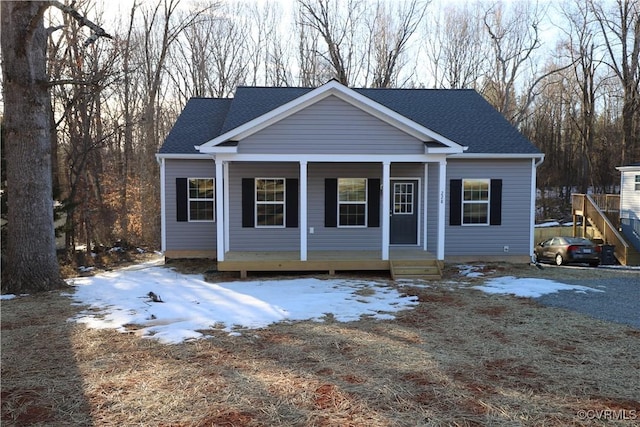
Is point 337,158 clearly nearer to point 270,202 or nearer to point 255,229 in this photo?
point 270,202

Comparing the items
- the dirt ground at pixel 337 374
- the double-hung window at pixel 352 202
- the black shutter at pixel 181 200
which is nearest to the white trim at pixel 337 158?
the double-hung window at pixel 352 202

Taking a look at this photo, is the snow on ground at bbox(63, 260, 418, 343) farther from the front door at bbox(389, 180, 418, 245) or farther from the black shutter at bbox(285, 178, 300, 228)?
the front door at bbox(389, 180, 418, 245)

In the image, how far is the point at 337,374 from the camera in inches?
186

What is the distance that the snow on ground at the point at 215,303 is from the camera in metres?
6.80

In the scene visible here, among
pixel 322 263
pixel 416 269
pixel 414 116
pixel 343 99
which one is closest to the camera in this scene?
pixel 416 269

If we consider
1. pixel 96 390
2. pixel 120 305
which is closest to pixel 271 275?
pixel 120 305

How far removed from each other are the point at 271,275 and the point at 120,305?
3.99m

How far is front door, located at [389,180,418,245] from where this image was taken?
1298 cm

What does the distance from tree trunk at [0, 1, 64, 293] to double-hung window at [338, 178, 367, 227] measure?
6.74 metres

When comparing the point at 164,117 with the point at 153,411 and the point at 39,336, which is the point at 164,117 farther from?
the point at 153,411

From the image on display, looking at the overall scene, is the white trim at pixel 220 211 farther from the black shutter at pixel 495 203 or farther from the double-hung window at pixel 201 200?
the black shutter at pixel 495 203

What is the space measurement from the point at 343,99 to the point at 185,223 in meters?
5.62

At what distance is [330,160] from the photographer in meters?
10.9

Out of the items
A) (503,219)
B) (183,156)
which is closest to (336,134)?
(183,156)
